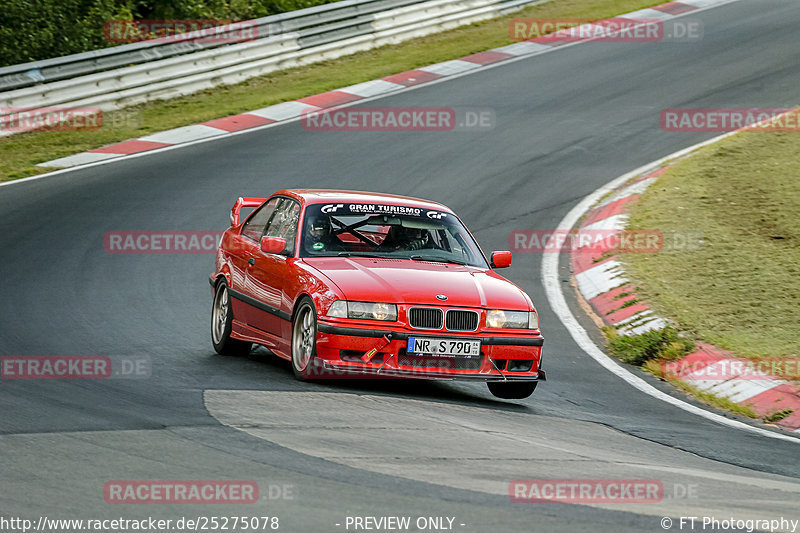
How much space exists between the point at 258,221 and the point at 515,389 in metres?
3.03

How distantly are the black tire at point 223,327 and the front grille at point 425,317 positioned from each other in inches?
86.6

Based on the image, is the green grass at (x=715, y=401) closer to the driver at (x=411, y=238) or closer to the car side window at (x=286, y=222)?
the driver at (x=411, y=238)

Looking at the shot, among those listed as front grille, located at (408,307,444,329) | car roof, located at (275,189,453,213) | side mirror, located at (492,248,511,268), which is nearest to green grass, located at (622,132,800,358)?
side mirror, located at (492,248,511,268)

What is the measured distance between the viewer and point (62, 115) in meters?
20.2

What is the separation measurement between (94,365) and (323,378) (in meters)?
1.83

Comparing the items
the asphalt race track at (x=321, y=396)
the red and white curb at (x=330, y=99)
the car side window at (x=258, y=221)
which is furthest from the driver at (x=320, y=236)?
the red and white curb at (x=330, y=99)

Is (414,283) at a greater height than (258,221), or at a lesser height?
lesser

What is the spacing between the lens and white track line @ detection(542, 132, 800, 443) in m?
8.84

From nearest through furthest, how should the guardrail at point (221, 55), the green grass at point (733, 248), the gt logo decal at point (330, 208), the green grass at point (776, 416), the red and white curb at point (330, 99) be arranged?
the green grass at point (776, 416)
the gt logo decal at point (330, 208)
the green grass at point (733, 248)
the red and white curb at point (330, 99)
the guardrail at point (221, 55)

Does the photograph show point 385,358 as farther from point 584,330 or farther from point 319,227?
point 584,330

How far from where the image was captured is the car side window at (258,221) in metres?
10.3

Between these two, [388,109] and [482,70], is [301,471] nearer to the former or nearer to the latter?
[388,109]

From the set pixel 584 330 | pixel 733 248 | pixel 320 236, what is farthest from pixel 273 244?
pixel 733 248

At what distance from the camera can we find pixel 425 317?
8.28 m
